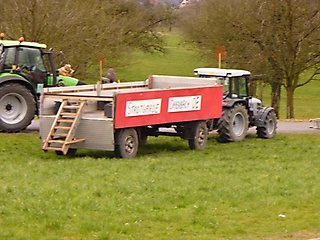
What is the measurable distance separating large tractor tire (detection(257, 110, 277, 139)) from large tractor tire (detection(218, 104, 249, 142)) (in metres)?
0.76

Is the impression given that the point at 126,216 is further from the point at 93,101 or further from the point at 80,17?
the point at 80,17

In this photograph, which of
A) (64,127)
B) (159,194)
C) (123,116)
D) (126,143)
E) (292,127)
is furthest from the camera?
(292,127)

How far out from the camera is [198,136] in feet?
67.5

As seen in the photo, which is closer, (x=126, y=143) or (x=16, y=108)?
(x=126, y=143)

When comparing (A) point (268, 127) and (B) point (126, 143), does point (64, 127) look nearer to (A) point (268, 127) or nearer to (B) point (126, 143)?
(B) point (126, 143)

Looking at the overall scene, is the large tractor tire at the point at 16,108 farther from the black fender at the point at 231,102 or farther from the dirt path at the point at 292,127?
the black fender at the point at 231,102

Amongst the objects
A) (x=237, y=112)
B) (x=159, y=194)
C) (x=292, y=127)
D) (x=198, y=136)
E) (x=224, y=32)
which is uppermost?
(x=224, y=32)

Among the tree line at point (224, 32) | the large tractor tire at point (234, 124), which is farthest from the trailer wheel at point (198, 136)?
the tree line at point (224, 32)

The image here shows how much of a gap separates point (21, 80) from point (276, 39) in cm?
1644

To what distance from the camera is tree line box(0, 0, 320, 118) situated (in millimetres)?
32531

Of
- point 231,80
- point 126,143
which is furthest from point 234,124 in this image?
point 126,143

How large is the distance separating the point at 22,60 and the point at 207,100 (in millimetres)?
5166

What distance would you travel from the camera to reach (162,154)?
19672 mm

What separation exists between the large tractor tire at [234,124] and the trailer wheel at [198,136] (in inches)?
55.1
